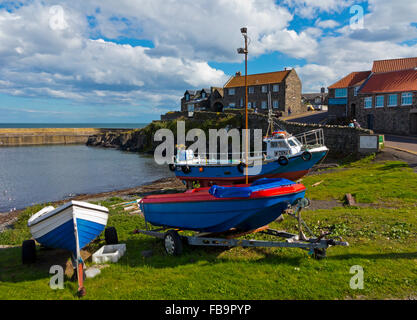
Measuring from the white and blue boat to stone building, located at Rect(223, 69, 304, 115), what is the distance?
161 ft

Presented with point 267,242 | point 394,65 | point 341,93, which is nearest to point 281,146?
point 267,242

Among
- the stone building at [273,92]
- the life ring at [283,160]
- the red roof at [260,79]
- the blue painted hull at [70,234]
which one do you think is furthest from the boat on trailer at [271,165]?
the red roof at [260,79]

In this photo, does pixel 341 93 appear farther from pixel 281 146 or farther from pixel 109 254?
pixel 109 254

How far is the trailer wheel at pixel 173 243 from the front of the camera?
802 cm

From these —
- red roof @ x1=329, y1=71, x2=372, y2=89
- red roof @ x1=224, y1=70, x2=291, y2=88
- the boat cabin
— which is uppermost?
red roof @ x1=224, y1=70, x2=291, y2=88

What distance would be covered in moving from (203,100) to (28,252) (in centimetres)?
6983

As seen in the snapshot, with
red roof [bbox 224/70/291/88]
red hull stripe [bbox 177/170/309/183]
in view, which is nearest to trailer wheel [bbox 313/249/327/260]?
red hull stripe [bbox 177/170/309/183]

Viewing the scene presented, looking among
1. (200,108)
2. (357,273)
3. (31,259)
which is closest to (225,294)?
(357,273)

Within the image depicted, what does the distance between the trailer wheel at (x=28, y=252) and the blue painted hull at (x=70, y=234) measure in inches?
11.2

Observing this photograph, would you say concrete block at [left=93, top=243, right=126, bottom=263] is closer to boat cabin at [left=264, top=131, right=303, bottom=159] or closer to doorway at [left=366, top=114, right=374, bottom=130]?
boat cabin at [left=264, top=131, right=303, bottom=159]

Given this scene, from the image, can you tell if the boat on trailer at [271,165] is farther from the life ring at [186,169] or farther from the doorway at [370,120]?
the doorway at [370,120]

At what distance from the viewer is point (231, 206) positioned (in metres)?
7.64

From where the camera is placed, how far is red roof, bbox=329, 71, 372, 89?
4261 cm
